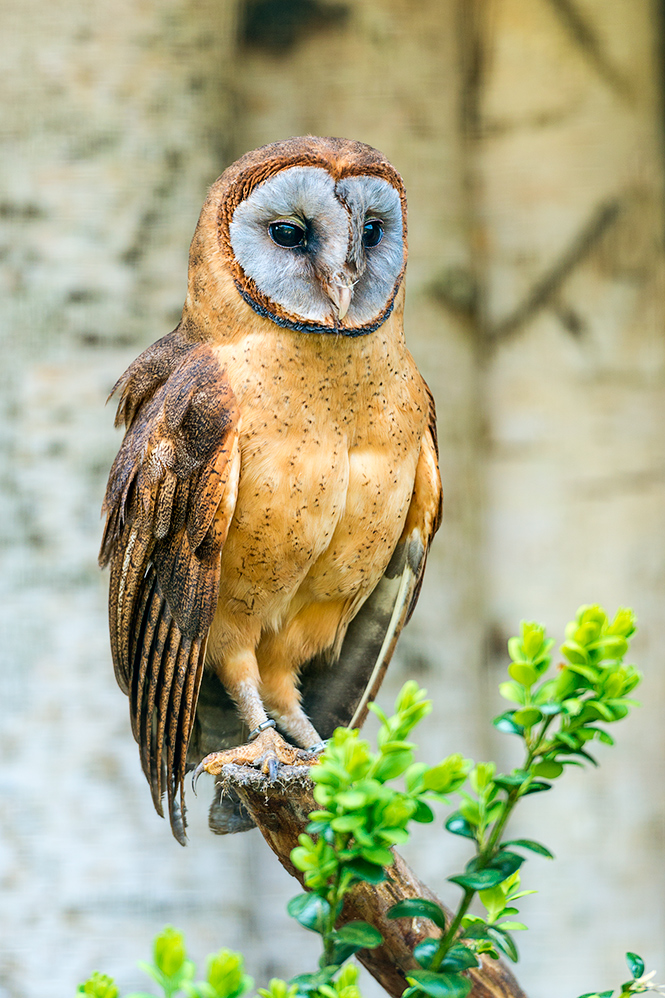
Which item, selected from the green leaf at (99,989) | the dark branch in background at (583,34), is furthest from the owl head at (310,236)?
the dark branch in background at (583,34)

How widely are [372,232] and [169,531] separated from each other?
519 mm

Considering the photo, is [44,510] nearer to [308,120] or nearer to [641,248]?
[308,120]

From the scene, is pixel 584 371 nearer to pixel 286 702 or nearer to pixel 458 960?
pixel 286 702

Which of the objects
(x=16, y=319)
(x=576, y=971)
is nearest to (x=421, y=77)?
(x=16, y=319)

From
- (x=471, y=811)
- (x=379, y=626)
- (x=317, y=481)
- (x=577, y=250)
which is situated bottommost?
(x=471, y=811)

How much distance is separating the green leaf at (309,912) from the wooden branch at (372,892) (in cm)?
55

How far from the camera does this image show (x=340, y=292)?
1.27m

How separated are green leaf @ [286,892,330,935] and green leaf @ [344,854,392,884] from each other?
0.04 metres

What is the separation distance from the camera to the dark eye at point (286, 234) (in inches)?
50.9

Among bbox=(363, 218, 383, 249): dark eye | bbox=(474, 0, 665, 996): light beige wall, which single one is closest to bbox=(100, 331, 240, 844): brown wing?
bbox=(363, 218, 383, 249): dark eye

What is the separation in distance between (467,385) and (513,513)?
34 cm

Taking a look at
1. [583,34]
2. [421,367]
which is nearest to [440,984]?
[421,367]

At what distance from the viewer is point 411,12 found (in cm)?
232

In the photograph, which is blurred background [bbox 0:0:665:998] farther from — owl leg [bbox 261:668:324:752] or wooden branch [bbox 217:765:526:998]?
wooden branch [bbox 217:765:526:998]
